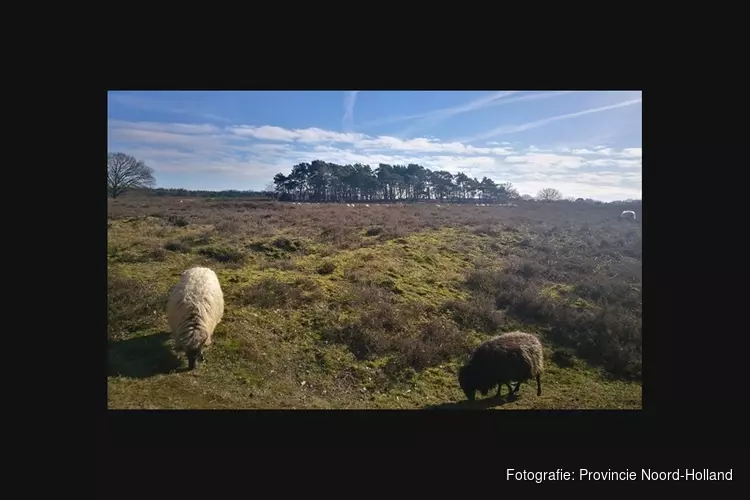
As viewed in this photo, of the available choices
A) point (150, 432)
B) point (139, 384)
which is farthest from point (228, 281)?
point (150, 432)

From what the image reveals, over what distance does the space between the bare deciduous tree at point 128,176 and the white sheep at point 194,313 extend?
14.7 ft

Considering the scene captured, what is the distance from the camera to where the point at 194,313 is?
598 centimetres

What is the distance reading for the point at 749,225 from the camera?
358 centimetres

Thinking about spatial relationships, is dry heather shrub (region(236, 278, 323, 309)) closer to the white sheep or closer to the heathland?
the heathland

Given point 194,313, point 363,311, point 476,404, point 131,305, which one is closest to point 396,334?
point 363,311

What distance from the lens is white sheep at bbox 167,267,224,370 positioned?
5707mm

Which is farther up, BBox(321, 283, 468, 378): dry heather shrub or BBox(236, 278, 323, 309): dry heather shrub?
BBox(236, 278, 323, 309): dry heather shrub

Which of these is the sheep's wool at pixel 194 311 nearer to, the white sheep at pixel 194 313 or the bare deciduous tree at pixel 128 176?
the white sheep at pixel 194 313

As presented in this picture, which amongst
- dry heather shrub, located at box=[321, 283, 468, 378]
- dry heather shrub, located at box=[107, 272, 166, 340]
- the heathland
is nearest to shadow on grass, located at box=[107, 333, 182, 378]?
the heathland

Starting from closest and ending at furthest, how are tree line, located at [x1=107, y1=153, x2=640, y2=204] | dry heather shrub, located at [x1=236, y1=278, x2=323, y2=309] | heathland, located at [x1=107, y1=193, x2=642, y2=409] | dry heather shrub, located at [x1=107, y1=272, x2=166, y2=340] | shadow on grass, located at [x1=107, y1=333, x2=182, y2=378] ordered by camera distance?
Answer: shadow on grass, located at [x1=107, y1=333, x2=182, y2=378], heathland, located at [x1=107, y1=193, x2=642, y2=409], dry heather shrub, located at [x1=107, y1=272, x2=166, y2=340], dry heather shrub, located at [x1=236, y1=278, x2=323, y2=309], tree line, located at [x1=107, y1=153, x2=640, y2=204]

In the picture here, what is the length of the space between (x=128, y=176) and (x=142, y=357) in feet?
21.7

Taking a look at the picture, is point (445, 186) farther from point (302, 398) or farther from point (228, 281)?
point (302, 398)

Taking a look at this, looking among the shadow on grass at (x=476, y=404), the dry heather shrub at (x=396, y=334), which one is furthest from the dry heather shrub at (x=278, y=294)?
the shadow on grass at (x=476, y=404)

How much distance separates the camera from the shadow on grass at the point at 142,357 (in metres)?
5.47
